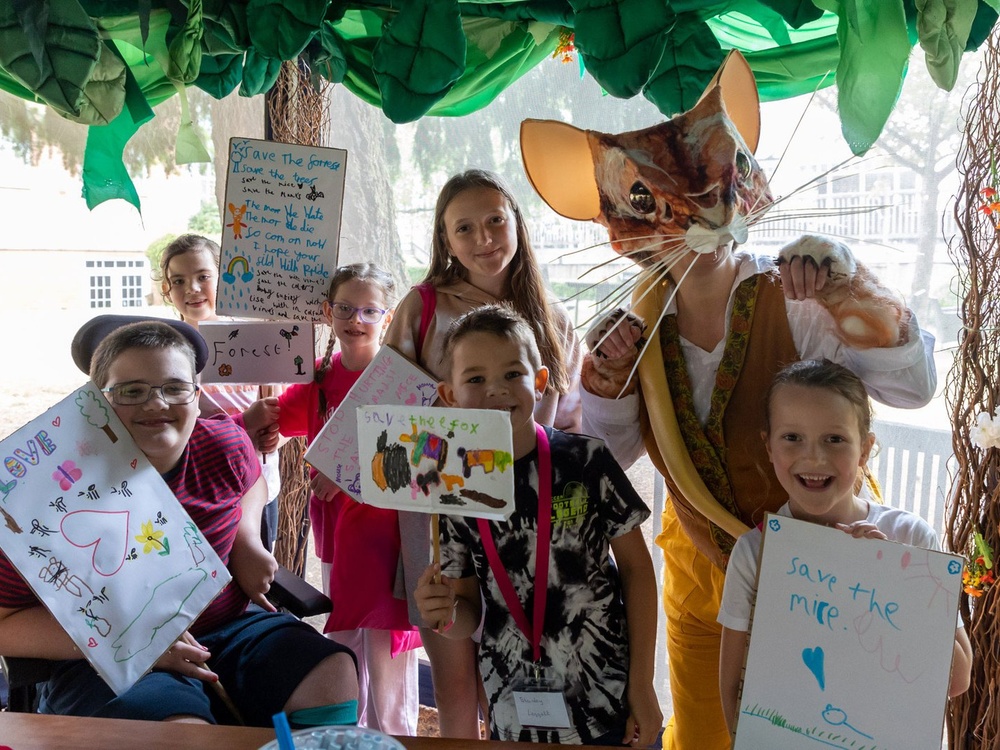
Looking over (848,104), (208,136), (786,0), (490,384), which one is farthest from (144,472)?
(208,136)

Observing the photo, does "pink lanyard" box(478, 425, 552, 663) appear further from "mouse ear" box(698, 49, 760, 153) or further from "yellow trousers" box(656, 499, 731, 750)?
"mouse ear" box(698, 49, 760, 153)

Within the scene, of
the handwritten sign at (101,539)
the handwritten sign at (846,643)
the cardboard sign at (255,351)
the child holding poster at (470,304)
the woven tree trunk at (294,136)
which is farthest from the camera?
the woven tree trunk at (294,136)

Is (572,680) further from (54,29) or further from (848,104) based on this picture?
(54,29)

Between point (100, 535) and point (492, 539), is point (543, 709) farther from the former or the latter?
point (100, 535)

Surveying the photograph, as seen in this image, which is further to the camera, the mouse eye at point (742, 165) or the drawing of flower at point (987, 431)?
the drawing of flower at point (987, 431)

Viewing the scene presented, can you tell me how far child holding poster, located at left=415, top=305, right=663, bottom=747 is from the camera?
1497 mm

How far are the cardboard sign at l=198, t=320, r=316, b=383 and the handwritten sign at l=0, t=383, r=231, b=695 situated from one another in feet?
2.40

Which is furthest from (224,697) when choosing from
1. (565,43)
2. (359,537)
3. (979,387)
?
(979,387)

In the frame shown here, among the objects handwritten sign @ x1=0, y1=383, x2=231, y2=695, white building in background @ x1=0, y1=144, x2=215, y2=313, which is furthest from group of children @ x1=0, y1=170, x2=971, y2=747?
white building in background @ x1=0, y1=144, x2=215, y2=313

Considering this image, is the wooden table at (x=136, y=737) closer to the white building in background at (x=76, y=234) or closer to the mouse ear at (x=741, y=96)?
the mouse ear at (x=741, y=96)

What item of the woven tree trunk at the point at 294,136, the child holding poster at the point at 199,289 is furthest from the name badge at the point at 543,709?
the woven tree trunk at the point at 294,136

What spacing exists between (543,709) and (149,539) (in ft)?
2.48

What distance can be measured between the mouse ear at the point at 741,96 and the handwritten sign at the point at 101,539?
121cm

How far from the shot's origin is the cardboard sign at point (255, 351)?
7.18 ft
